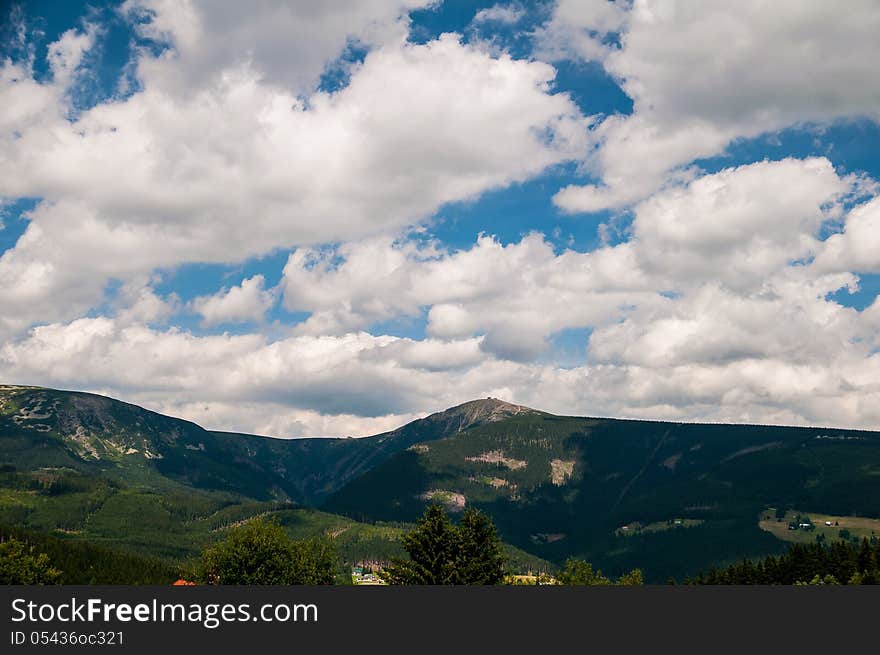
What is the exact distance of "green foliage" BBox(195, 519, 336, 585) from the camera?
107m

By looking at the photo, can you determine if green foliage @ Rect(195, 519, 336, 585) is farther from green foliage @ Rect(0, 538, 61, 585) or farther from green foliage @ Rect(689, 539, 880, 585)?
green foliage @ Rect(689, 539, 880, 585)

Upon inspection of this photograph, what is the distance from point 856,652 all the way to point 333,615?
28.3 meters

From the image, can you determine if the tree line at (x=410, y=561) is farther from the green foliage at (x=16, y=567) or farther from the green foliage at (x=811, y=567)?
the green foliage at (x=811, y=567)

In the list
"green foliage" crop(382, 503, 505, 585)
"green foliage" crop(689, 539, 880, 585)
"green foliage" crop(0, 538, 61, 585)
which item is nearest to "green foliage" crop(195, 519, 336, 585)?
"green foliage" crop(382, 503, 505, 585)

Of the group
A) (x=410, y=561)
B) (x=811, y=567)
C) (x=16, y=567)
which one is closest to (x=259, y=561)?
(x=410, y=561)

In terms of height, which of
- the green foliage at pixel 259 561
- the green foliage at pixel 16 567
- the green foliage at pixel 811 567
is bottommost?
the green foliage at pixel 811 567

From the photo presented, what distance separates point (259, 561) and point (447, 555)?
110 feet

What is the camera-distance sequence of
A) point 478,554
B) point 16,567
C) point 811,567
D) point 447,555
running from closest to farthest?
point 447,555 → point 478,554 → point 16,567 → point 811,567

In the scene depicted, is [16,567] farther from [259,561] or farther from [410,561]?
[410,561]

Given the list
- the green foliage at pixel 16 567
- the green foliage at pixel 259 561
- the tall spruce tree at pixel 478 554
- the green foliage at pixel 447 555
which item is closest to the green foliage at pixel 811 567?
the tall spruce tree at pixel 478 554

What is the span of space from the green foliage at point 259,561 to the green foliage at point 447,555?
21035mm

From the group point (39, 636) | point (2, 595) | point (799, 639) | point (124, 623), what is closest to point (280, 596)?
point (124, 623)

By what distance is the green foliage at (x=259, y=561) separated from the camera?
107m

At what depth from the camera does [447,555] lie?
90.2 m
